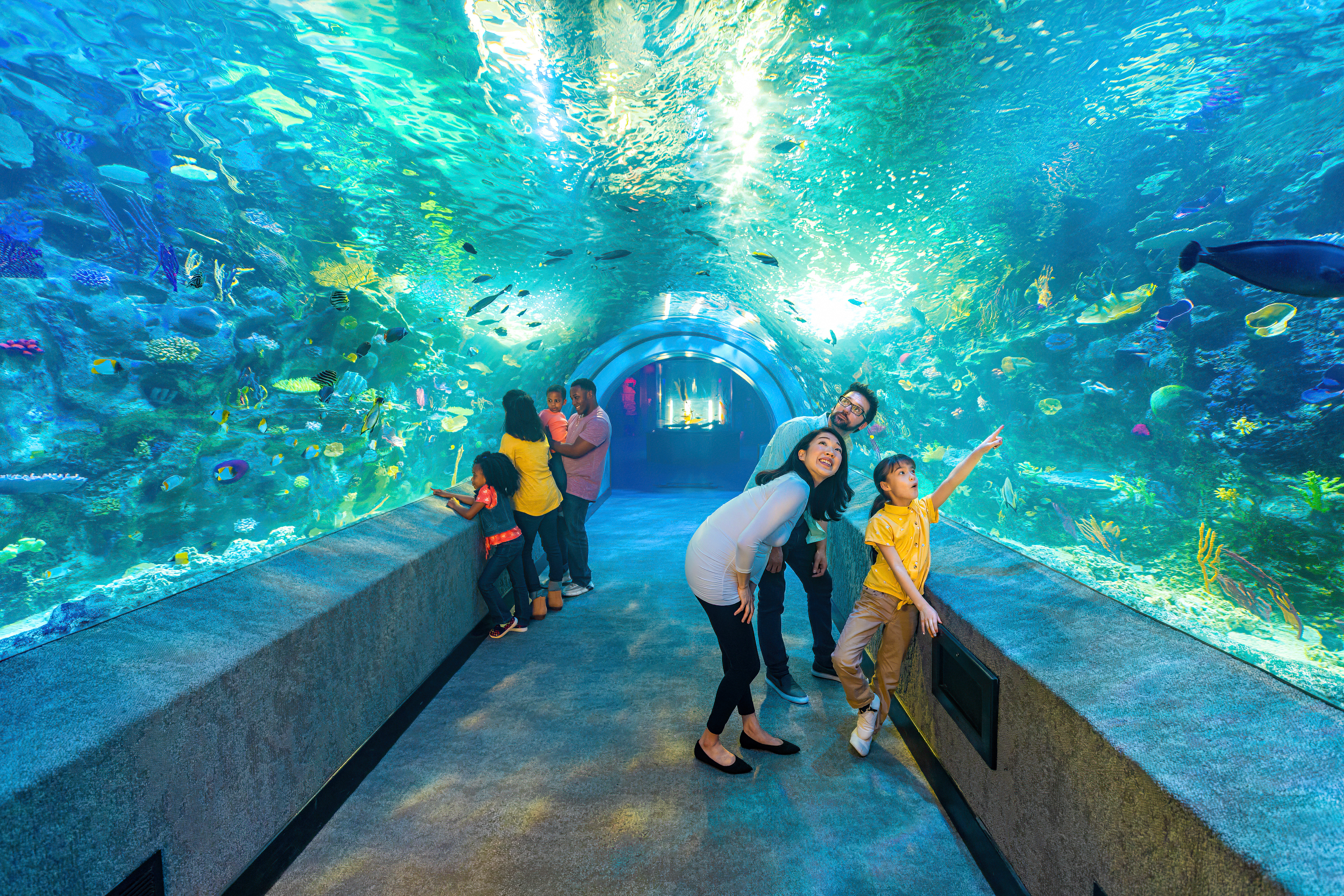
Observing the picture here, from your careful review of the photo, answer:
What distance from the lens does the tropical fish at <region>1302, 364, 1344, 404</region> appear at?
188 inches

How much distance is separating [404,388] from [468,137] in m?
4.92

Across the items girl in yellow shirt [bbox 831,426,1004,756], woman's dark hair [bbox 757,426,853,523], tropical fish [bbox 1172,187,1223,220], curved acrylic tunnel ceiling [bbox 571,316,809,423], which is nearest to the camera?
girl in yellow shirt [bbox 831,426,1004,756]

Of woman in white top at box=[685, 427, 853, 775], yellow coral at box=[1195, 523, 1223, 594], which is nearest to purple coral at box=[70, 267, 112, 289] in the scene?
woman in white top at box=[685, 427, 853, 775]

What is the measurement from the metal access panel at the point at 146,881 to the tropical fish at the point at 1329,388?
8096 mm

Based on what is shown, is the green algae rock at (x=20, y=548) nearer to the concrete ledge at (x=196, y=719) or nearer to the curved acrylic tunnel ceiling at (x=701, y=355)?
the concrete ledge at (x=196, y=719)

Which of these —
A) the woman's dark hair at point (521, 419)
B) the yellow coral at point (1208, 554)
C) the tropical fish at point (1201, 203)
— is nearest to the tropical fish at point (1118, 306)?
the tropical fish at point (1201, 203)

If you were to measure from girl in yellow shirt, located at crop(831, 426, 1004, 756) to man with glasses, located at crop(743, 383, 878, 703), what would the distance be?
0.59 metres

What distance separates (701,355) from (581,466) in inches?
387

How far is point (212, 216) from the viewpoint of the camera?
6488mm

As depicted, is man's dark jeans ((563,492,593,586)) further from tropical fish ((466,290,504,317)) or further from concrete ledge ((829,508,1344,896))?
concrete ledge ((829,508,1344,896))

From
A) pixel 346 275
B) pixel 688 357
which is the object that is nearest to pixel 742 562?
pixel 346 275

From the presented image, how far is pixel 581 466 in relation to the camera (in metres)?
5.72

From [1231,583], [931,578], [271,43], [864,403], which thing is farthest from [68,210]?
[1231,583]

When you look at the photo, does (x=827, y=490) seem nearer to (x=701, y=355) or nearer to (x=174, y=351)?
(x=174, y=351)
